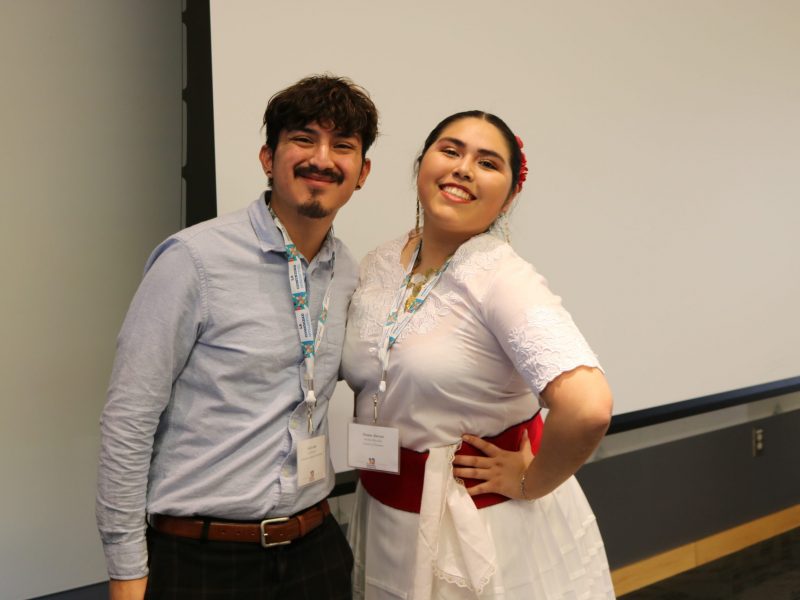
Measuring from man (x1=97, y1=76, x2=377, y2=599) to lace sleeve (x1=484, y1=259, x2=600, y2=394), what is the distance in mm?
371

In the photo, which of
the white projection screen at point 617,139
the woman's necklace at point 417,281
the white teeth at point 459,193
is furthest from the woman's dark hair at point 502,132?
the white projection screen at point 617,139

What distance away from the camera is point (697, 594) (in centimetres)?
314

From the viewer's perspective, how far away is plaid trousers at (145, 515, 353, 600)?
4.50 ft

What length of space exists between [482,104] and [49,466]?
1.72 metres

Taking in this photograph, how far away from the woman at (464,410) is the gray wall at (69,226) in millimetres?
838

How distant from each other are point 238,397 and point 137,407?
0.61ft

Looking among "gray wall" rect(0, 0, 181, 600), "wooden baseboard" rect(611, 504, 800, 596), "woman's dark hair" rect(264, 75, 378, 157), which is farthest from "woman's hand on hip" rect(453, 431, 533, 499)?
"wooden baseboard" rect(611, 504, 800, 596)

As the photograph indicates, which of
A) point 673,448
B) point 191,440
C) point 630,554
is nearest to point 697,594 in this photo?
point 630,554

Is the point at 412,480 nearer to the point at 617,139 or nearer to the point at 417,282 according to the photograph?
the point at 417,282

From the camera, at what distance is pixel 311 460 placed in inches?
57.7

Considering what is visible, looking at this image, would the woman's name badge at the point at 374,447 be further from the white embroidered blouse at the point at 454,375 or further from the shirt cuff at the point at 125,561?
the shirt cuff at the point at 125,561

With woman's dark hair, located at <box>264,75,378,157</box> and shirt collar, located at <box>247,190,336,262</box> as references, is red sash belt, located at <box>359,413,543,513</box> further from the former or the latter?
woman's dark hair, located at <box>264,75,378,157</box>

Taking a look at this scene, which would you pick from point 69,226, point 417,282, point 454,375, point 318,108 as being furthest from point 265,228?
point 69,226

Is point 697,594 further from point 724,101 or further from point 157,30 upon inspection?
point 157,30
